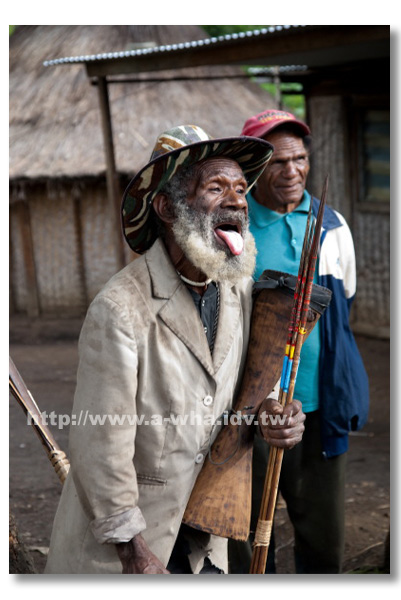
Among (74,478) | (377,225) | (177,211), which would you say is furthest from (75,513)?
(377,225)

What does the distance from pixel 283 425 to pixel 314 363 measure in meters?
0.93

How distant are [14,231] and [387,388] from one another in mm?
5553

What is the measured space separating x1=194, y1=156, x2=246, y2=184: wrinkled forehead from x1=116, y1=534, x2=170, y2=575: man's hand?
3.28 feet

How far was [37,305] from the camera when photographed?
10195mm

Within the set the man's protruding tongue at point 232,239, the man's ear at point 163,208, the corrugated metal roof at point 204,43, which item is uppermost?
the corrugated metal roof at point 204,43

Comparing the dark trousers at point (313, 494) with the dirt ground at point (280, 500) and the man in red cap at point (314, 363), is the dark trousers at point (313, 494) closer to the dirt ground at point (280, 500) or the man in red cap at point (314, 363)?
the man in red cap at point (314, 363)

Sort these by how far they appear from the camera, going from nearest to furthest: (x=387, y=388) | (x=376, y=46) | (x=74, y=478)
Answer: (x=74, y=478) → (x=376, y=46) → (x=387, y=388)

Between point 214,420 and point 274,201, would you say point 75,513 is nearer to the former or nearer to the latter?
point 214,420

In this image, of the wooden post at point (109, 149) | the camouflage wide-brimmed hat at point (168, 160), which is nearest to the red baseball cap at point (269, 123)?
the camouflage wide-brimmed hat at point (168, 160)

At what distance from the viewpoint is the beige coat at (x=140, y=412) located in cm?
208

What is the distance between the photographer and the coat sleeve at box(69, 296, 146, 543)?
2.07m

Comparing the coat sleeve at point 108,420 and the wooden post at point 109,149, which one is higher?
the wooden post at point 109,149

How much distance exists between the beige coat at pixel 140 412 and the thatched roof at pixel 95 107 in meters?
6.86

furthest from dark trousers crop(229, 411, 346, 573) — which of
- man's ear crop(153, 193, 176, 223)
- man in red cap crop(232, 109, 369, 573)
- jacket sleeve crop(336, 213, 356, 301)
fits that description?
man's ear crop(153, 193, 176, 223)
